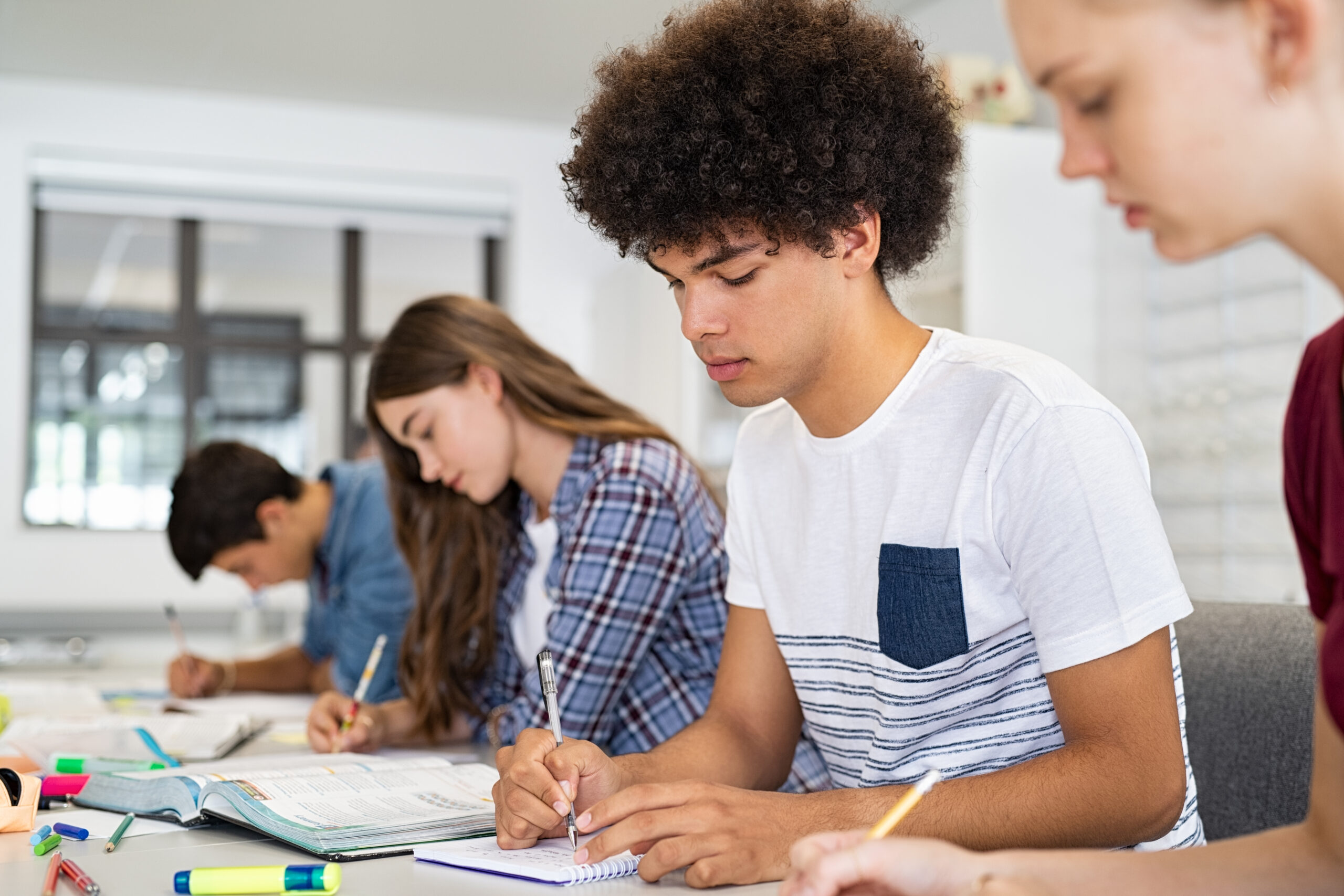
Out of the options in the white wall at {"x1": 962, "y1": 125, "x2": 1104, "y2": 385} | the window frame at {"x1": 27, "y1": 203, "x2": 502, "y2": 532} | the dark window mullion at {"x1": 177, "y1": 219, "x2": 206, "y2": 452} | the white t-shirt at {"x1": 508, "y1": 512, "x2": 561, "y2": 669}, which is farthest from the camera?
the dark window mullion at {"x1": 177, "y1": 219, "x2": 206, "y2": 452}

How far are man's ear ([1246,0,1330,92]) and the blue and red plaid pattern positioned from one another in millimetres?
1105

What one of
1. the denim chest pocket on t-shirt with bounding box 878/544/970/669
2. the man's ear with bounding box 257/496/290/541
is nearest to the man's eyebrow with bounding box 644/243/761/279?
the denim chest pocket on t-shirt with bounding box 878/544/970/669

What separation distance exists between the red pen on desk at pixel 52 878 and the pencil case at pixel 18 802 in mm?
179

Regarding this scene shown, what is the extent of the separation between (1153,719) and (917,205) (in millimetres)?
559

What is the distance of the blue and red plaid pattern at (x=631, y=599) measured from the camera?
1.60m

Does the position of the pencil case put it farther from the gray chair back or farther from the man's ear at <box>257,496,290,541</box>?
the man's ear at <box>257,496,290,541</box>

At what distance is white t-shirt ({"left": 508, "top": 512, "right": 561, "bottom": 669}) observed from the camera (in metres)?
1.88

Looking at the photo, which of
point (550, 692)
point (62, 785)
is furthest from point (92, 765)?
point (550, 692)

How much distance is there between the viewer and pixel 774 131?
1139 mm

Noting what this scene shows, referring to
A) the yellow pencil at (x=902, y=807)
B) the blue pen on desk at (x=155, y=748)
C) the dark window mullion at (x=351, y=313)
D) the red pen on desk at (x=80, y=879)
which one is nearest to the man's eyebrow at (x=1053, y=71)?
the yellow pencil at (x=902, y=807)

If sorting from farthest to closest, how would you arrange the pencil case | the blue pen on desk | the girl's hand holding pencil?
the girl's hand holding pencil
the blue pen on desk
the pencil case

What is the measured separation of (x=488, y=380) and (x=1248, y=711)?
113 centimetres

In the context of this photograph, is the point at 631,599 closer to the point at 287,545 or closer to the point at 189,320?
the point at 287,545

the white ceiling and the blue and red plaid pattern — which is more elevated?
the white ceiling
